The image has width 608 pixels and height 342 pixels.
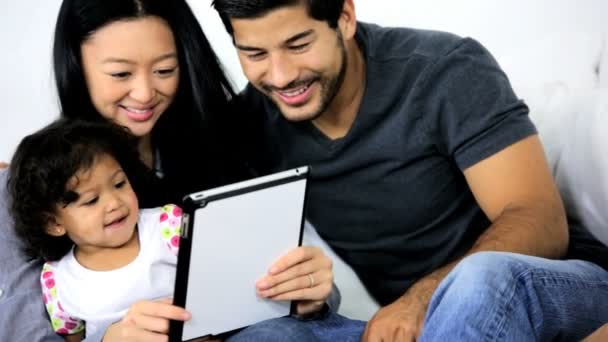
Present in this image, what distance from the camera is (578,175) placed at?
1450 millimetres

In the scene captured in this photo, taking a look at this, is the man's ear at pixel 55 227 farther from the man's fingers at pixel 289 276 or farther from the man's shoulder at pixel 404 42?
the man's shoulder at pixel 404 42

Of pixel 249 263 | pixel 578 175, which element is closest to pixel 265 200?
pixel 249 263

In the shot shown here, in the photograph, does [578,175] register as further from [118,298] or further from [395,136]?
[118,298]

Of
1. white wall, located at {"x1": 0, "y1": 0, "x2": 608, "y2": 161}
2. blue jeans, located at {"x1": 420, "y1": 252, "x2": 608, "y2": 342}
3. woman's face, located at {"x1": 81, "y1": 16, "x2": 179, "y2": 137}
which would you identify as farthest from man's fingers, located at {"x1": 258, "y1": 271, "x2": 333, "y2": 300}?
white wall, located at {"x1": 0, "y1": 0, "x2": 608, "y2": 161}

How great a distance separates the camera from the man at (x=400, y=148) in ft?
4.33

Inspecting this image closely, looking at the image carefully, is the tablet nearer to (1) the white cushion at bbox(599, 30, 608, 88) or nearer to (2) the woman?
(2) the woman

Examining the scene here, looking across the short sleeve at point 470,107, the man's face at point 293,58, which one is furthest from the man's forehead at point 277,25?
the short sleeve at point 470,107

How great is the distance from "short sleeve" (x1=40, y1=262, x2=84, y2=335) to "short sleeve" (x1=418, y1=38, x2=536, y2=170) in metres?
Answer: 0.68

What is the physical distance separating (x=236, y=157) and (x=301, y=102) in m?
0.26

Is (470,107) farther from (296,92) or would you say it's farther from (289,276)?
(289,276)

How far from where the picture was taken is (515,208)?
1.35 metres

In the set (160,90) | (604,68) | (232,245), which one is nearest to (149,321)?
(232,245)

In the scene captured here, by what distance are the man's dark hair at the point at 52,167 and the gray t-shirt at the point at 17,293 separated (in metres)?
0.03

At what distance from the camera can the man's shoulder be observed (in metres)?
1.45
